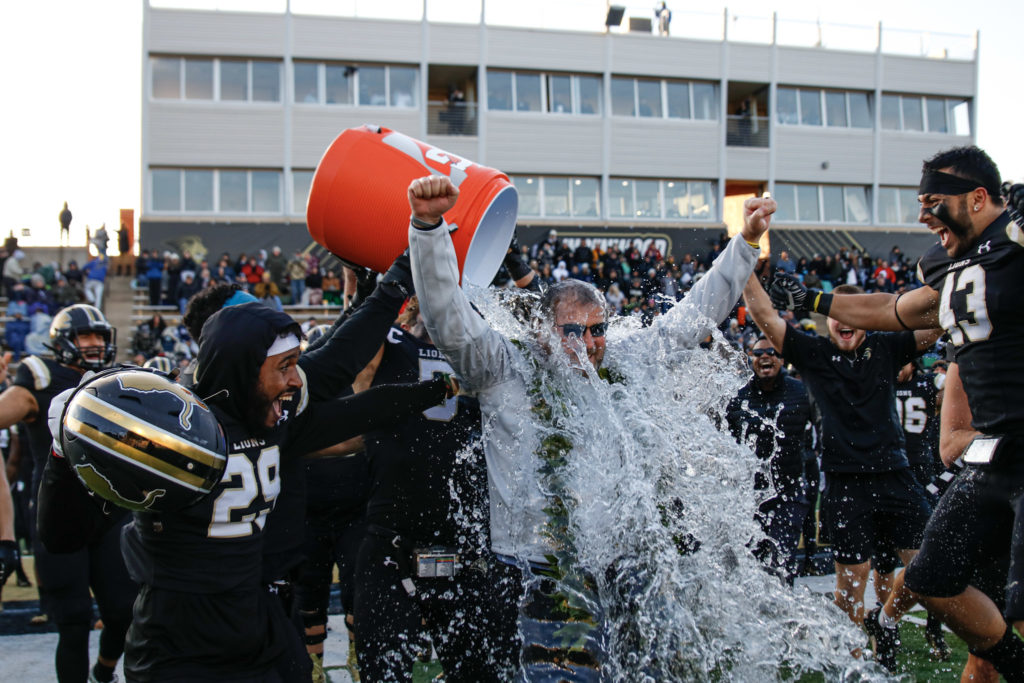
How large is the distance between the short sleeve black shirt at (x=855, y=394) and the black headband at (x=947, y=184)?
1.77 m

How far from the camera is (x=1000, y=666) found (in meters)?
3.56

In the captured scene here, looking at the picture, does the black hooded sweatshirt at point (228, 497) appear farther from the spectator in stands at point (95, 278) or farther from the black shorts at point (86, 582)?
the spectator in stands at point (95, 278)

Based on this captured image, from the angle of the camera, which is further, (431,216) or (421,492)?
(421,492)

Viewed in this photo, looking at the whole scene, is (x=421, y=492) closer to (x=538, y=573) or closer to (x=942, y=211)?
(x=538, y=573)

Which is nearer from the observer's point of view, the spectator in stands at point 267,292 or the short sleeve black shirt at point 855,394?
the short sleeve black shirt at point 855,394

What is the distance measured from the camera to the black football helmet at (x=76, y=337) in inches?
184

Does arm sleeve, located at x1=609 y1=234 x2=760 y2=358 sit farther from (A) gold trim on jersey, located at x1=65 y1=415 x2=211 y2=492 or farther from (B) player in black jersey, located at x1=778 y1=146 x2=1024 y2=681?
(A) gold trim on jersey, located at x1=65 y1=415 x2=211 y2=492

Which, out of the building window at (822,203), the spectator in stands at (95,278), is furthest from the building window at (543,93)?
the spectator in stands at (95,278)

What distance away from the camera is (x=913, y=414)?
6.56 m

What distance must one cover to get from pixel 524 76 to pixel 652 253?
25.8 ft

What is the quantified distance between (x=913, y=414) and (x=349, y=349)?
196 inches

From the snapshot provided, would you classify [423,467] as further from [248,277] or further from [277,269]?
[277,269]

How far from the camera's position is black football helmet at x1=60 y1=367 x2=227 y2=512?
88.7 inches

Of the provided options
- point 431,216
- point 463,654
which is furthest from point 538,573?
point 431,216
